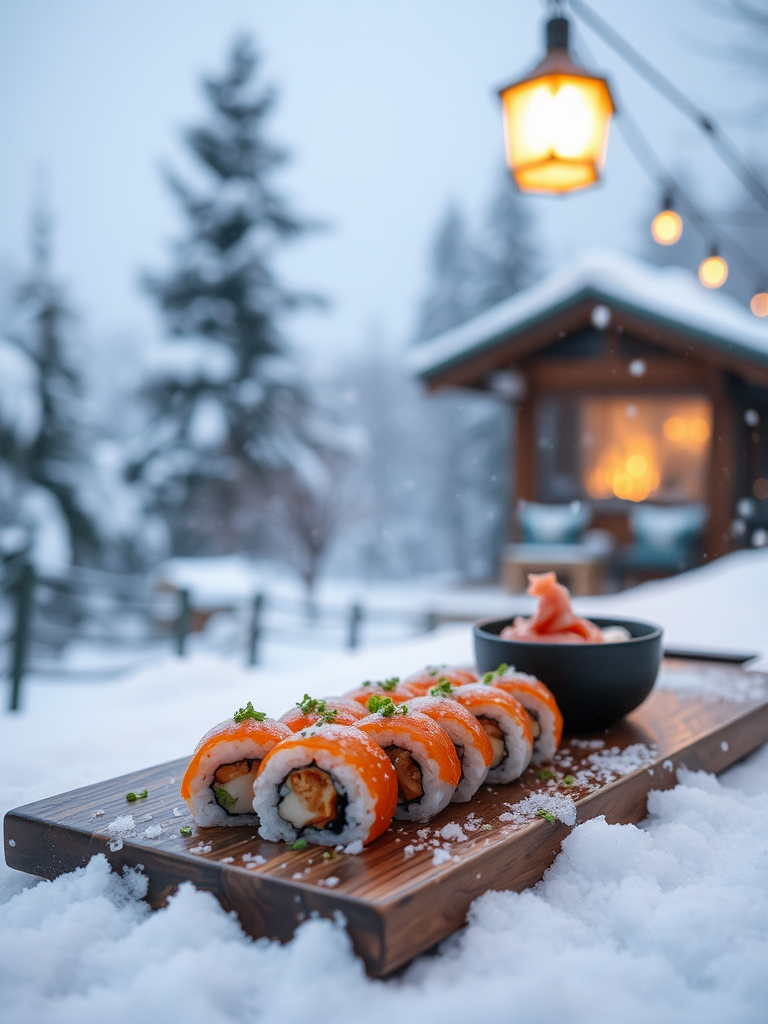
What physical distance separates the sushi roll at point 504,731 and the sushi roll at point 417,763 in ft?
0.52

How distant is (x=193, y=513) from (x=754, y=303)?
9833 millimetres

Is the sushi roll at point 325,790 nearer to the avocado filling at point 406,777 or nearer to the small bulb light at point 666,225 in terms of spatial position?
the avocado filling at point 406,777

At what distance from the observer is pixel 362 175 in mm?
48375

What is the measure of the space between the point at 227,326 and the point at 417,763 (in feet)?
44.8

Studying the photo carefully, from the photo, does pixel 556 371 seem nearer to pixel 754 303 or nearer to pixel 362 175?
pixel 754 303

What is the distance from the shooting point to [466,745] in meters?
1.35

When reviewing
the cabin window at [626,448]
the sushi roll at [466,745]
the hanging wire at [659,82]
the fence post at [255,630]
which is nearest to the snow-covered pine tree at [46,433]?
the fence post at [255,630]

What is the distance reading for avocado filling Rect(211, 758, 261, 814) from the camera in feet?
4.12

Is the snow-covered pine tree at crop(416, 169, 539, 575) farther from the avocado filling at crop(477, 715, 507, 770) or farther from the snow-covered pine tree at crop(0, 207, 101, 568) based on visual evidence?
the avocado filling at crop(477, 715, 507, 770)

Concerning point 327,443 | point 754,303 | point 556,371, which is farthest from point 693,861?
point 327,443

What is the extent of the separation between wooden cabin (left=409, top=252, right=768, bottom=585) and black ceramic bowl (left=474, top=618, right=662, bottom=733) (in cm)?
716

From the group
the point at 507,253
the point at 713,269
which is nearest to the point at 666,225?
the point at 713,269

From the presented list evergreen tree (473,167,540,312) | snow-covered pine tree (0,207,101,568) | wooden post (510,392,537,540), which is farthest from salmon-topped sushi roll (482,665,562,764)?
evergreen tree (473,167,540,312)

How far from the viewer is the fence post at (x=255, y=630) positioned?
7.02 metres
